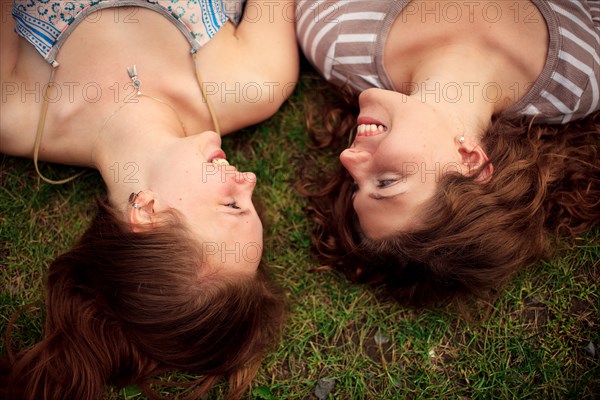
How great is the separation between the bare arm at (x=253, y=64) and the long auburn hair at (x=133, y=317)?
3.01ft

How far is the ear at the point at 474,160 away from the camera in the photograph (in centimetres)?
277

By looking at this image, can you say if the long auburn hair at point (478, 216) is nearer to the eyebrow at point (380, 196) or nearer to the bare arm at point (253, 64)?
the eyebrow at point (380, 196)

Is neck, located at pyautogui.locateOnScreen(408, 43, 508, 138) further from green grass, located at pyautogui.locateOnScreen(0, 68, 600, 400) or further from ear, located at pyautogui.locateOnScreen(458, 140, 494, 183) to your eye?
green grass, located at pyautogui.locateOnScreen(0, 68, 600, 400)

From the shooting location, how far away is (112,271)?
8.65ft

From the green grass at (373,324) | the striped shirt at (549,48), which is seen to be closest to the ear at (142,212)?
the green grass at (373,324)

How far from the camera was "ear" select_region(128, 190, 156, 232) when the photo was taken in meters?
2.62

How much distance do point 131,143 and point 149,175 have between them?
26 centimetres

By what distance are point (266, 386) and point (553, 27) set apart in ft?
8.90

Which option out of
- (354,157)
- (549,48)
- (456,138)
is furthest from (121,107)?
(549,48)

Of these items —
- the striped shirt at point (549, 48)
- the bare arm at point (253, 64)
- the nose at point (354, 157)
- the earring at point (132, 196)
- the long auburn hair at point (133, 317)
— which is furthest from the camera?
the bare arm at point (253, 64)

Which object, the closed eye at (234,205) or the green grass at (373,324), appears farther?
the green grass at (373,324)

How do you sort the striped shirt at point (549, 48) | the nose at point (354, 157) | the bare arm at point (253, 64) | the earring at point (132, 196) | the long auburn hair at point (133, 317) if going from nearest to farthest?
the long auburn hair at point (133, 317) < the earring at point (132, 196) < the nose at point (354, 157) < the striped shirt at point (549, 48) < the bare arm at point (253, 64)

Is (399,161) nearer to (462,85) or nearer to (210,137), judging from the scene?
(462,85)

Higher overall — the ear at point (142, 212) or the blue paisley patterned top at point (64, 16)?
the blue paisley patterned top at point (64, 16)
